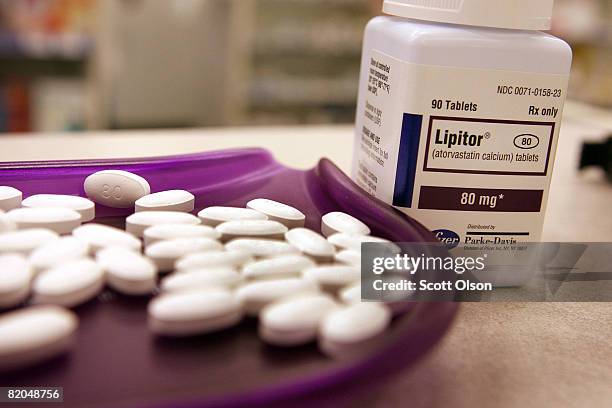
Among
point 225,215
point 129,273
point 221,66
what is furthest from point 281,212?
point 221,66

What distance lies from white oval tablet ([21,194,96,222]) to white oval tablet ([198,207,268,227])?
72mm

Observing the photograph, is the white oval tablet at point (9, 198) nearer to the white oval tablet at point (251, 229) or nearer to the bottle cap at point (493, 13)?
the white oval tablet at point (251, 229)

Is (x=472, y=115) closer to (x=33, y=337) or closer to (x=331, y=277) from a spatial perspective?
(x=331, y=277)

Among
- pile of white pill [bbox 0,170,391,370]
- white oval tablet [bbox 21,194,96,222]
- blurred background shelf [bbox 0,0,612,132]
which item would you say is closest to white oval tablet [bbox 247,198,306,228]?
pile of white pill [bbox 0,170,391,370]

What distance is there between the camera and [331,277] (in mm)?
375

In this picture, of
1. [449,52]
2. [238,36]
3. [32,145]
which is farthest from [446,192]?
[238,36]

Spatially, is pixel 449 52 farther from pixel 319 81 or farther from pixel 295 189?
pixel 319 81

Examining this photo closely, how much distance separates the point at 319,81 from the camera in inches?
102

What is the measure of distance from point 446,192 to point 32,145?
60 centimetres

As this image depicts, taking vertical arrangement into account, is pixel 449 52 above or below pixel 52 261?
above

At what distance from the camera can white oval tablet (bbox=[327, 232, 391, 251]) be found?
1.39ft

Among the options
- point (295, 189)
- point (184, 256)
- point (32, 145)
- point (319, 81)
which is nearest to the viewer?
point (184, 256)

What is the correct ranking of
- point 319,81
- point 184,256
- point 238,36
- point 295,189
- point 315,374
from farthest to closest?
point 319,81, point 238,36, point 295,189, point 184,256, point 315,374

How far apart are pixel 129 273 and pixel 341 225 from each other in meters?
0.15
